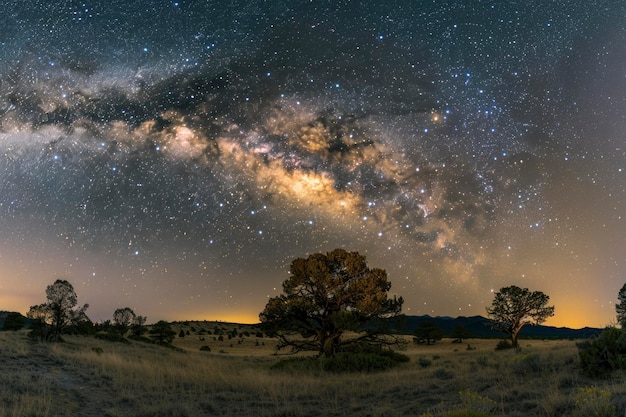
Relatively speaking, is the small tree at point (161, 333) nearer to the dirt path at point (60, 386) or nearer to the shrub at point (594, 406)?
the dirt path at point (60, 386)

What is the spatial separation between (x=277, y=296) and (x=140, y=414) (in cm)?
1773

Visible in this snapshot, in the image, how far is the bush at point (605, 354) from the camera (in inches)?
459

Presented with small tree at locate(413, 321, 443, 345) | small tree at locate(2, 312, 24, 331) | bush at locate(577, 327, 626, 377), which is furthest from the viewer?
small tree at locate(413, 321, 443, 345)

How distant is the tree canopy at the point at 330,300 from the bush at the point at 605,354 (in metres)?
15.7

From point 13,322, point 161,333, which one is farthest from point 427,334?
point 13,322

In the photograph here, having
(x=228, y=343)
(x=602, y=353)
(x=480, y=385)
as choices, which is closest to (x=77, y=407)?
(x=480, y=385)

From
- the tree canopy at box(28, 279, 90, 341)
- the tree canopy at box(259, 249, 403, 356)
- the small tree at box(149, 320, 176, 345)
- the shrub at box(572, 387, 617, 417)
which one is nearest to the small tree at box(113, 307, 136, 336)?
the small tree at box(149, 320, 176, 345)

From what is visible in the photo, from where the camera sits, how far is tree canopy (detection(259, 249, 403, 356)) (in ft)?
92.2

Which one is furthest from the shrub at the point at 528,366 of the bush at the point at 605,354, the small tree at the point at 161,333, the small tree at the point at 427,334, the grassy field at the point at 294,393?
the small tree at the point at 427,334

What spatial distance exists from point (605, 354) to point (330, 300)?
18.0 metres

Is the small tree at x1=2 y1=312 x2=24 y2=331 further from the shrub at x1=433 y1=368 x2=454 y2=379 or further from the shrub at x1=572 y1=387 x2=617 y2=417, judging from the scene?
the shrub at x1=572 y1=387 x2=617 y2=417

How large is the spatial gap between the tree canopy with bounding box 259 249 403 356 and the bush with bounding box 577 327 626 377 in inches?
617

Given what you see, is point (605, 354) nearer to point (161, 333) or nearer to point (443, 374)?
point (443, 374)

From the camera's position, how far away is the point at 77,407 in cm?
1190
